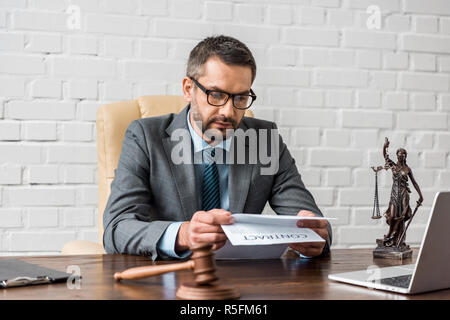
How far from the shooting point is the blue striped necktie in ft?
5.90

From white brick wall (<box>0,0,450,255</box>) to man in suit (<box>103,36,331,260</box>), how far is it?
0.53 meters

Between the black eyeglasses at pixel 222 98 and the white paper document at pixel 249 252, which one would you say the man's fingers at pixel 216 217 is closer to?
the white paper document at pixel 249 252

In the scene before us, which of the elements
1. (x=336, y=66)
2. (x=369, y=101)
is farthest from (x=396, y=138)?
(x=336, y=66)

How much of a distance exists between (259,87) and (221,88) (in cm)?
74

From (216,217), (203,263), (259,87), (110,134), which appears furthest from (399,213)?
(259,87)

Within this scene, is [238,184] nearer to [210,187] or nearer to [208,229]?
[210,187]

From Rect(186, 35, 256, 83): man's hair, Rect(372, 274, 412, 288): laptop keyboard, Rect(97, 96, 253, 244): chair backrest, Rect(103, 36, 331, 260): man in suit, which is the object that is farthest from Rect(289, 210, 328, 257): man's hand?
Rect(97, 96, 253, 244): chair backrest

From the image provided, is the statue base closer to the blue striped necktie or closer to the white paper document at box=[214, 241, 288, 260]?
the white paper document at box=[214, 241, 288, 260]

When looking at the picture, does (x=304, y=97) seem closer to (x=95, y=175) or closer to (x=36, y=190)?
(x=95, y=175)

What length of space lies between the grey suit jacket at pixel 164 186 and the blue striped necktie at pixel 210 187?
0.05 m

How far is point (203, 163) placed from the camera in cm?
181

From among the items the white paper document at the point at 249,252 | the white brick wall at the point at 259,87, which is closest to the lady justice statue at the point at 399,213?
the white paper document at the point at 249,252

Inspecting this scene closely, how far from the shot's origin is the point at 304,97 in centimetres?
252

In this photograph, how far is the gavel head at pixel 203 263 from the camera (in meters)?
0.86
